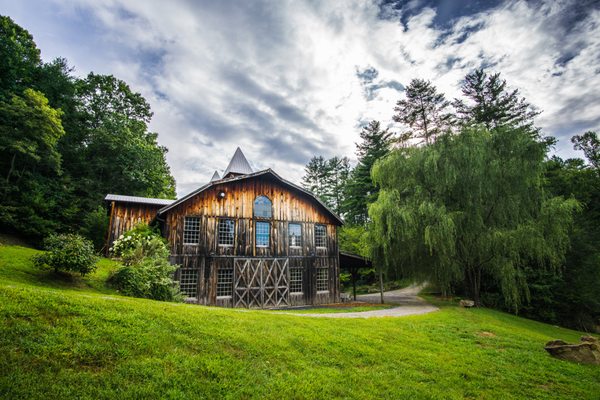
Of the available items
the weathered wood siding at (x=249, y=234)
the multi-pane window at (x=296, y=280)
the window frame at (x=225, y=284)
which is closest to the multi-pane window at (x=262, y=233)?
the weathered wood siding at (x=249, y=234)

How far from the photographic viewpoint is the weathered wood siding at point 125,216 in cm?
1841

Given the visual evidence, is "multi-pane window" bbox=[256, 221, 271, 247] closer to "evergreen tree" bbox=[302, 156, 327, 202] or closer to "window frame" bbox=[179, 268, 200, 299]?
"window frame" bbox=[179, 268, 200, 299]

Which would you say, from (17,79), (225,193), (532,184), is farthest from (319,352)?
(17,79)

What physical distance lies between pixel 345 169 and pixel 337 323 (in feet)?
142

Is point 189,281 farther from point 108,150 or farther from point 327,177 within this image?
point 327,177

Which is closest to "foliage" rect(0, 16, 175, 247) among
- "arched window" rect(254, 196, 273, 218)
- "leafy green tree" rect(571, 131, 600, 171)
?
"arched window" rect(254, 196, 273, 218)

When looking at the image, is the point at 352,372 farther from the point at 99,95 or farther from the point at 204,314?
the point at 99,95

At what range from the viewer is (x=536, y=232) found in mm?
14555

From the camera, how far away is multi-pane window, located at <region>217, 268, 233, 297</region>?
53.2 feet

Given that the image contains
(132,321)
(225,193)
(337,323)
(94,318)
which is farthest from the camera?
(225,193)

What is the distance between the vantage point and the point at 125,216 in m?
19.0

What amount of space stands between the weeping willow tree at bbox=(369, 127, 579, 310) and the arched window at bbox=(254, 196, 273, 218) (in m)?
6.59

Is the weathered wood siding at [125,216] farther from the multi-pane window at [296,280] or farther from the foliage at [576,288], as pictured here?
the foliage at [576,288]

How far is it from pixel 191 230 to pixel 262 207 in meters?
4.56
